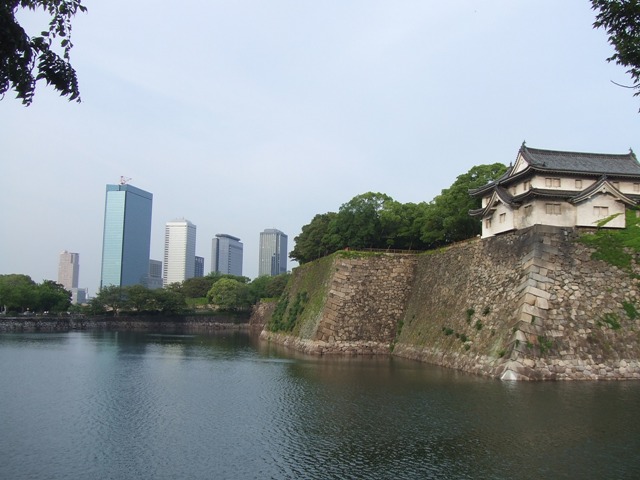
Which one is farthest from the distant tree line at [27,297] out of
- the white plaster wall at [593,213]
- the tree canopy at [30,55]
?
the tree canopy at [30,55]

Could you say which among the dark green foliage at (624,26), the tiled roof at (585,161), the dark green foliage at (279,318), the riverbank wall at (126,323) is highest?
the tiled roof at (585,161)

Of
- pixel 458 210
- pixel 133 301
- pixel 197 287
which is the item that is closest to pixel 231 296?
pixel 133 301

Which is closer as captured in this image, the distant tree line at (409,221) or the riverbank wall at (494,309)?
the riverbank wall at (494,309)

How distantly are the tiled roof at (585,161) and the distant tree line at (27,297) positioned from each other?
74.5 meters

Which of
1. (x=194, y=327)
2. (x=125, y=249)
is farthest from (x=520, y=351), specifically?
(x=125, y=249)

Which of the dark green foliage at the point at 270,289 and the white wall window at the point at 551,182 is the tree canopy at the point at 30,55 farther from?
the dark green foliage at the point at 270,289

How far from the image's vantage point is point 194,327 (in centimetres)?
8144

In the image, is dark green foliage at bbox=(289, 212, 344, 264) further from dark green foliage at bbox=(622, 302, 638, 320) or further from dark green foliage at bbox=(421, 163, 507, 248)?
dark green foliage at bbox=(622, 302, 638, 320)

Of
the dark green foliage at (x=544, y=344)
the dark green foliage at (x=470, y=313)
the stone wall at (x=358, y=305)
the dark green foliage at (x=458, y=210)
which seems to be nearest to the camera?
the dark green foliage at (x=544, y=344)

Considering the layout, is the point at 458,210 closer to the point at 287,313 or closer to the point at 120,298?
the point at 287,313

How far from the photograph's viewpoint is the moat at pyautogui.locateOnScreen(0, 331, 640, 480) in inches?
445

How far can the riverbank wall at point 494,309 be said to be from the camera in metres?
22.8

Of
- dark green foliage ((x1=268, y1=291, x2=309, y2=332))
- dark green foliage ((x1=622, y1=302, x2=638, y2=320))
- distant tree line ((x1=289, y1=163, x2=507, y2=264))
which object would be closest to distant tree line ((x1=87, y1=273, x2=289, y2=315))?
dark green foliage ((x1=268, y1=291, x2=309, y2=332))

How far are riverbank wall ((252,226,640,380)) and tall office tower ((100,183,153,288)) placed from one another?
121m
